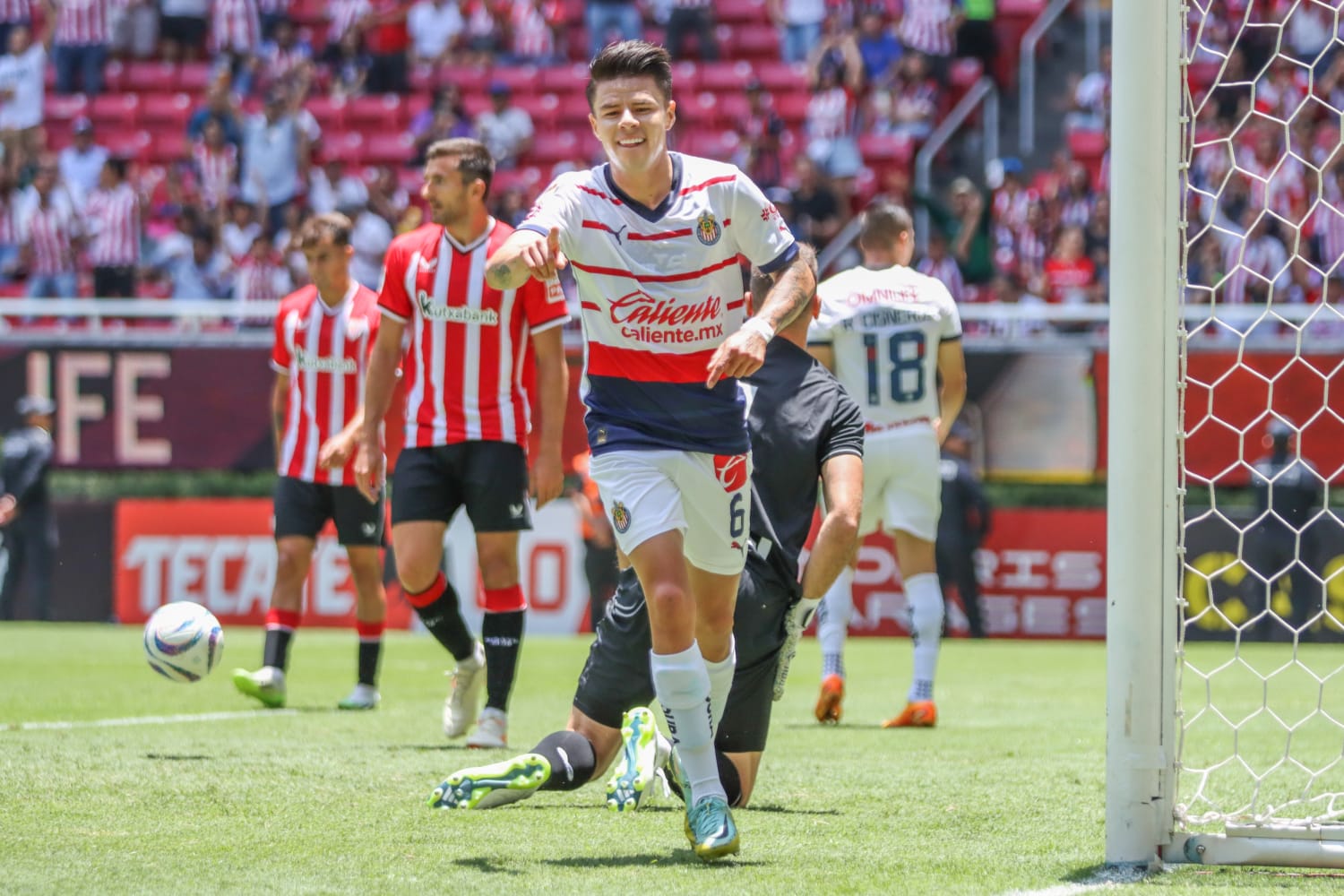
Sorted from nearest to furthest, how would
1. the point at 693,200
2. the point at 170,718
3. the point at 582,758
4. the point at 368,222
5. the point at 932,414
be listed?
the point at 693,200, the point at 582,758, the point at 170,718, the point at 932,414, the point at 368,222

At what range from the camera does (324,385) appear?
912cm

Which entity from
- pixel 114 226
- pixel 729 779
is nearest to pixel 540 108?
pixel 114 226

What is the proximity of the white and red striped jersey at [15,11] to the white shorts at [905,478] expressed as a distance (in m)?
17.5

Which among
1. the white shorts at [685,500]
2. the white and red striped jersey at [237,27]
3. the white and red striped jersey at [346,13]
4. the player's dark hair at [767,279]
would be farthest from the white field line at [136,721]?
the white and red striped jersey at [237,27]

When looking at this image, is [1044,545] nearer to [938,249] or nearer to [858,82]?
[938,249]

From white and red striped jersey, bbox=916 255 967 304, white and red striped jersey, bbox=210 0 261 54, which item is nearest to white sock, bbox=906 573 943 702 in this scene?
white and red striped jersey, bbox=916 255 967 304

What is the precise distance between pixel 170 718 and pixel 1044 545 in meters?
8.81

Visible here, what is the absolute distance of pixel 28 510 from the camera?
15.6 meters

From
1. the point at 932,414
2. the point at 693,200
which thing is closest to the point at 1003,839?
the point at 693,200

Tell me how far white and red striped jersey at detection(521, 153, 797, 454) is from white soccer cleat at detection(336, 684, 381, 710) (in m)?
4.30

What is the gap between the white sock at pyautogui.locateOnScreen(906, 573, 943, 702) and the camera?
822cm

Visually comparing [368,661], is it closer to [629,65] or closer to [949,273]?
[629,65]

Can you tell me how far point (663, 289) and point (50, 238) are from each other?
1586cm

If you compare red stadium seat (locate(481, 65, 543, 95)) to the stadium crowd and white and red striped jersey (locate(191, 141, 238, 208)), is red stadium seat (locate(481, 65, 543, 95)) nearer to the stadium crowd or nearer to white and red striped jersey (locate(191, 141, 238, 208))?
the stadium crowd
